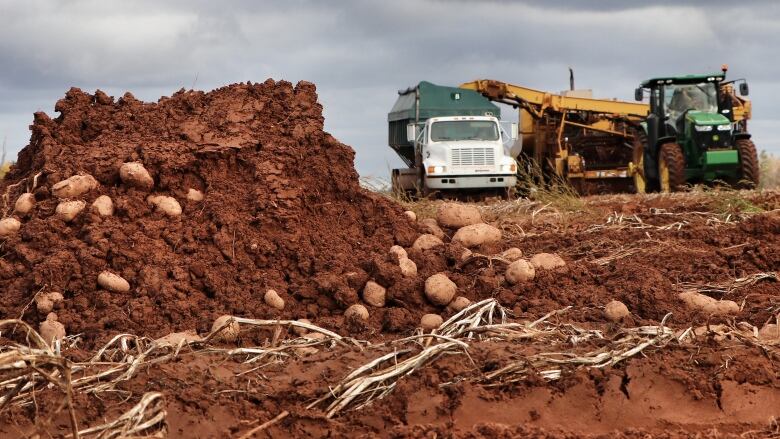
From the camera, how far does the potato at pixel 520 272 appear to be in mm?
7453

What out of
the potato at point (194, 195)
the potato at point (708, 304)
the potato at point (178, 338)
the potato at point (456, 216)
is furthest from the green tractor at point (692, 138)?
the potato at point (178, 338)

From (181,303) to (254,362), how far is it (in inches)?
60.4

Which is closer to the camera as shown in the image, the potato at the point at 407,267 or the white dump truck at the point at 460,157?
the potato at the point at 407,267

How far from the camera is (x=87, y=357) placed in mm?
6012

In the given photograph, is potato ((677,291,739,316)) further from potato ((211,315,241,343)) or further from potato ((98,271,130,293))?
potato ((98,271,130,293))

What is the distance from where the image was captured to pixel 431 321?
6914 millimetres

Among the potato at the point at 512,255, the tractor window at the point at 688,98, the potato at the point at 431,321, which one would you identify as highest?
the tractor window at the point at 688,98

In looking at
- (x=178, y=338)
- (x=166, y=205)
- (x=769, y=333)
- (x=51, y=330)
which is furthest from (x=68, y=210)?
(x=769, y=333)

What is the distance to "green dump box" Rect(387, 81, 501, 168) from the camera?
2234 cm

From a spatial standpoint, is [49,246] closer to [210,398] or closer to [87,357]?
[87,357]

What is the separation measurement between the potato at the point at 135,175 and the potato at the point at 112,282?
0.89 metres

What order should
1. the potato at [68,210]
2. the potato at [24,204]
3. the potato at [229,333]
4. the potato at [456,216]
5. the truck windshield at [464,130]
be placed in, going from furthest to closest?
the truck windshield at [464,130] < the potato at [456,216] < the potato at [24,204] < the potato at [68,210] < the potato at [229,333]

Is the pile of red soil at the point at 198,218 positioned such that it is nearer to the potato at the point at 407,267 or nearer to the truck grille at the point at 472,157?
the potato at the point at 407,267

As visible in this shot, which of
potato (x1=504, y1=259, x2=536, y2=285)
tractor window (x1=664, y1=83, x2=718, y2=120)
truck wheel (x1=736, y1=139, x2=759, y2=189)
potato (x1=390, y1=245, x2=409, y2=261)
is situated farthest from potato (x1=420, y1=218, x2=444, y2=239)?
tractor window (x1=664, y1=83, x2=718, y2=120)
